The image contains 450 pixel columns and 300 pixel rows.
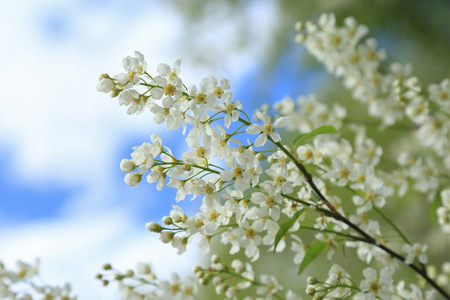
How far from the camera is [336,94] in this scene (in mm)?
3945

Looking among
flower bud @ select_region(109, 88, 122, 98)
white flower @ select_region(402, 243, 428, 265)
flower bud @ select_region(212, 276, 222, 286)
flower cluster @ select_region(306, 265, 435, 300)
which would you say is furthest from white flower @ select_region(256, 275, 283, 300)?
flower bud @ select_region(109, 88, 122, 98)

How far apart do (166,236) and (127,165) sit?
17 cm

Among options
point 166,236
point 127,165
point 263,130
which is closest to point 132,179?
point 127,165

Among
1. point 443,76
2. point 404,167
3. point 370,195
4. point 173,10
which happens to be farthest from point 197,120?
point 173,10

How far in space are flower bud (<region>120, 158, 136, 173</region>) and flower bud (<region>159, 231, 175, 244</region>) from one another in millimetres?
149

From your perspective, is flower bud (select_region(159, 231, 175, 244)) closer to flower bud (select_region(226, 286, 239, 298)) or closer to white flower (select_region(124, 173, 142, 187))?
white flower (select_region(124, 173, 142, 187))

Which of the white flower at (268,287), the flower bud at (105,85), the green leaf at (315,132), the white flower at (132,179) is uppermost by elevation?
the flower bud at (105,85)

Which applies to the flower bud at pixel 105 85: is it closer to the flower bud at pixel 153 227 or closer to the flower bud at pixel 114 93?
the flower bud at pixel 114 93

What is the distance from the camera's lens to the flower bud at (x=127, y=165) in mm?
933

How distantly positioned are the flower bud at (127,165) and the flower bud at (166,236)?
0.15 m

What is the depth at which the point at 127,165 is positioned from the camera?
93 cm

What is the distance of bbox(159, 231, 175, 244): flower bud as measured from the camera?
3.18ft

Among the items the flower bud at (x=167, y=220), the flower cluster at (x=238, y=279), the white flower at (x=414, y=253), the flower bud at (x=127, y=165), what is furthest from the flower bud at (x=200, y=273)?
the white flower at (x=414, y=253)

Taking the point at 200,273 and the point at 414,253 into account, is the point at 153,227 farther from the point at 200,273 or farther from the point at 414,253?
the point at 414,253
